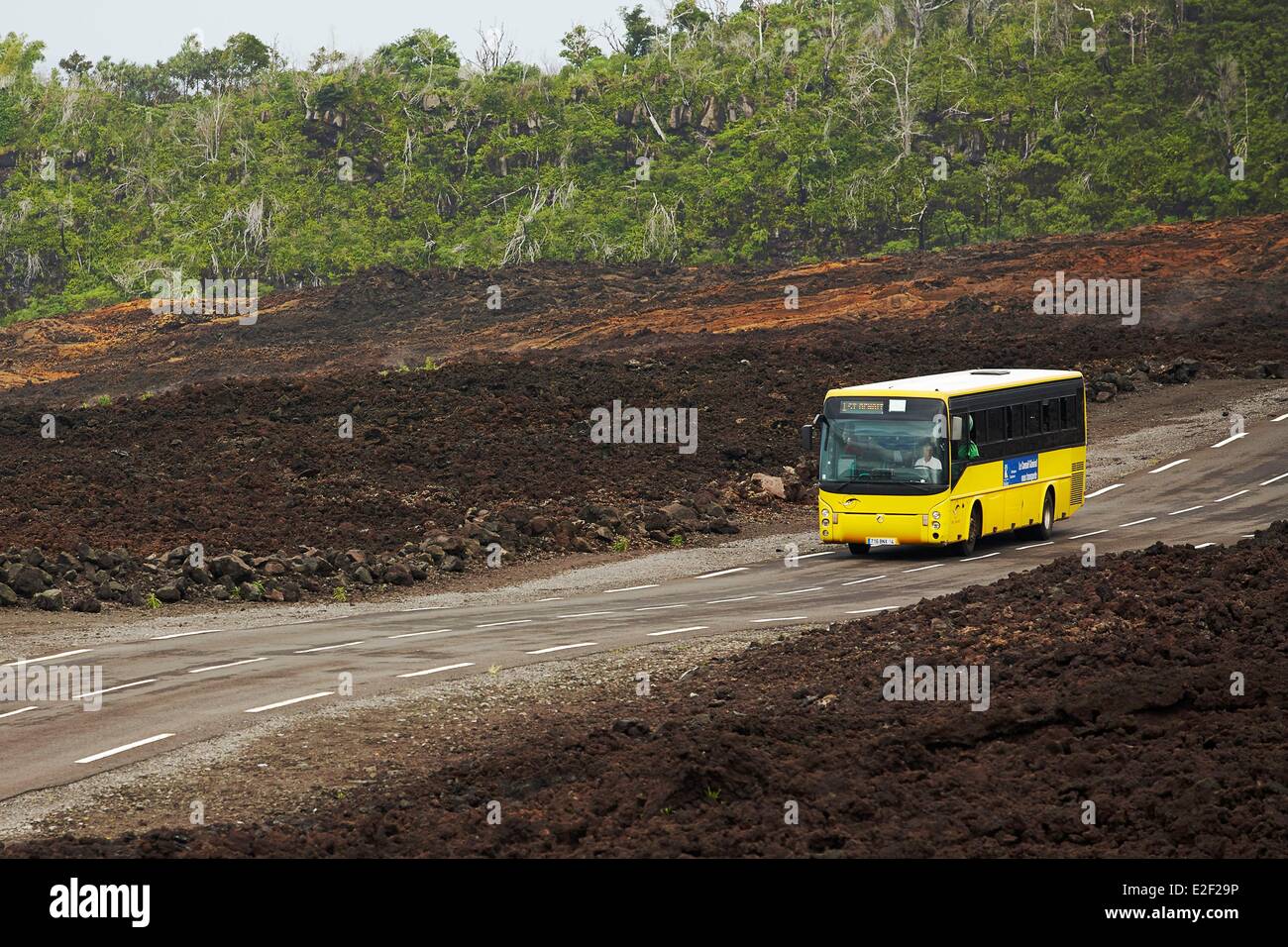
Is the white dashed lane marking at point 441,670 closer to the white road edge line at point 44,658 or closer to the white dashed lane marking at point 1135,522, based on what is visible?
the white road edge line at point 44,658

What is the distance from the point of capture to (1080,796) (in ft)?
39.8

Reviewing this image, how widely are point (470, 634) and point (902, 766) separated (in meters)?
11.9

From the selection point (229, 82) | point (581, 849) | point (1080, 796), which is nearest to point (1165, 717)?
point (1080, 796)

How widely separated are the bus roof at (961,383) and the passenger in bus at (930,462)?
1.04 meters

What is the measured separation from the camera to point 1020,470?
1260 inches

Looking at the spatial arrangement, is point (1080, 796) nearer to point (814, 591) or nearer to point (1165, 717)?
point (1165, 717)

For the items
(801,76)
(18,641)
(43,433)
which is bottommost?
(18,641)

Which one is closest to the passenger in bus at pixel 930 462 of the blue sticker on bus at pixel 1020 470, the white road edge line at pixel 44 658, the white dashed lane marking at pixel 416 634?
the blue sticker on bus at pixel 1020 470

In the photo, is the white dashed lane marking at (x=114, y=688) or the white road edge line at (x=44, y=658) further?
the white road edge line at (x=44, y=658)

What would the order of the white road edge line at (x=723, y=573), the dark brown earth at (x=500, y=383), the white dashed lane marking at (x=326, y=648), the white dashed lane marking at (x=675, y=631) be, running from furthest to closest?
1. the dark brown earth at (x=500, y=383)
2. the white road edge line at (x=723, y=573)
3. the white dashed lane marking at (x=675, y=631)
4. the white dashed lane marking at (x=326, y=648)

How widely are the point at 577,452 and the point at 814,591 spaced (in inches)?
574

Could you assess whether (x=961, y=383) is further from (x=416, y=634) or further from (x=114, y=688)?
(x=114, y=688)

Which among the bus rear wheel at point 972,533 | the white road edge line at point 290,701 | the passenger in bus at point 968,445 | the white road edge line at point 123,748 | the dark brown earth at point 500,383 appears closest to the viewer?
the white road edge line at point 123,748

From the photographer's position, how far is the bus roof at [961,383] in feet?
100
